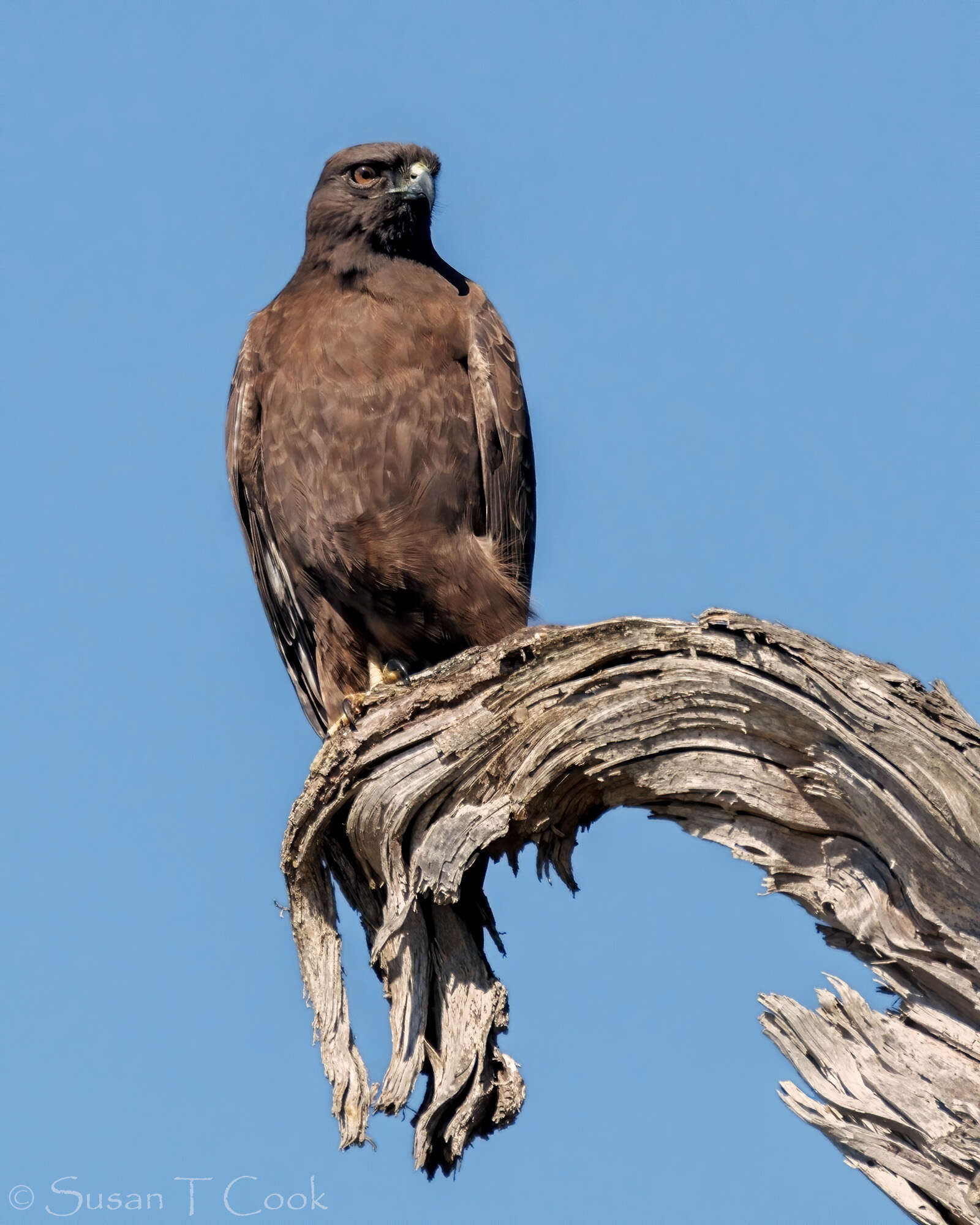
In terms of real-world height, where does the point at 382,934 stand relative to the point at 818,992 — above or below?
above

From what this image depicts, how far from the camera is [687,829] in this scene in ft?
17.1

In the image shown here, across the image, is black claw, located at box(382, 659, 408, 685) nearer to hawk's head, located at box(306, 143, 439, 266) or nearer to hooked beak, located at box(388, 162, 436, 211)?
hawk's head, located at box(306, 143, 439, 266)

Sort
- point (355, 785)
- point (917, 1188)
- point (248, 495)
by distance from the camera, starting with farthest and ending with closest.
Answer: point (248, 495) < point (355, 785) < point (917, 1188)

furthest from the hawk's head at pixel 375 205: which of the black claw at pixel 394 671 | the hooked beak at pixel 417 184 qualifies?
the black claw at pixel 394 671

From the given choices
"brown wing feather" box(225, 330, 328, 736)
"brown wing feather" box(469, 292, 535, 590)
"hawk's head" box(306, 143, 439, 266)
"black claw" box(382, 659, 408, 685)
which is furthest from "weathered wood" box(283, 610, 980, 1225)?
"hawk's head" box(306, 143, 439, 266)

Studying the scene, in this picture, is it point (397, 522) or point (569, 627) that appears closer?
point (569, 627)

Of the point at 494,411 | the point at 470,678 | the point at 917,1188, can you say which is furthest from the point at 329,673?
the point at 917,1188

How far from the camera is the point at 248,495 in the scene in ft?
24.7

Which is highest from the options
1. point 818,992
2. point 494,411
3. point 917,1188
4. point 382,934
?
point 494,411

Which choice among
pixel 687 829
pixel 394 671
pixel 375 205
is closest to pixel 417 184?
pixel 375 205

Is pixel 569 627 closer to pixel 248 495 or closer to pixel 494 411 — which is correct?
pixel 494 411

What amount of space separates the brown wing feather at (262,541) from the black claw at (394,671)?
52 cm

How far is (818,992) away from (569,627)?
1.49m

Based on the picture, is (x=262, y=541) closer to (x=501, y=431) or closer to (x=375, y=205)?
(x=501, y=431)
